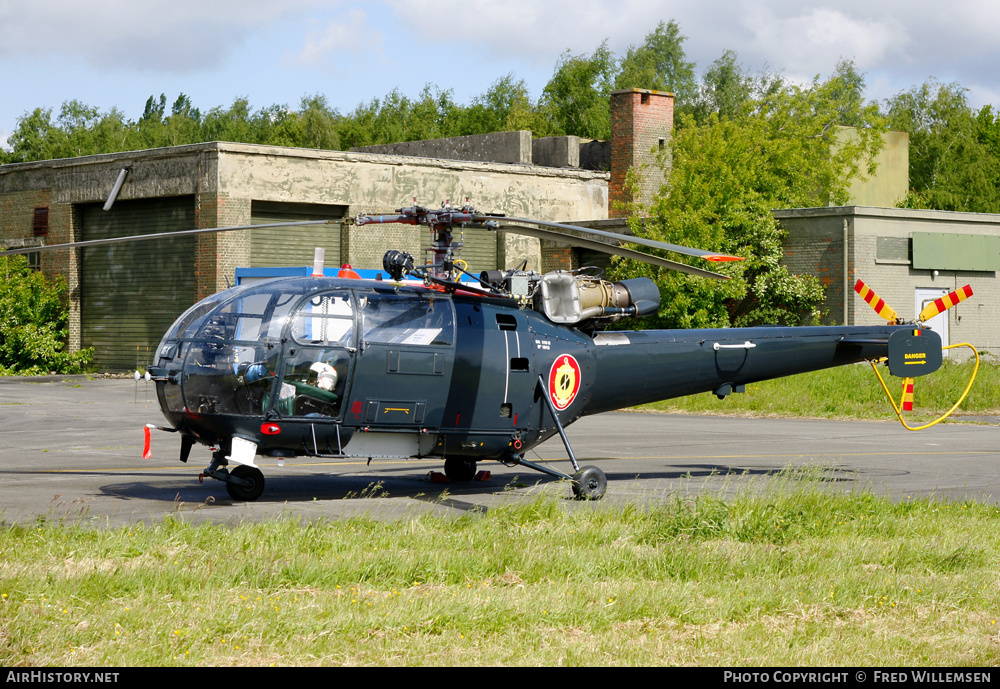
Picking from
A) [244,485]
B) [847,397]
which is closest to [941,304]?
[244,485]

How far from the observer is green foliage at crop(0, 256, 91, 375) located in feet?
123

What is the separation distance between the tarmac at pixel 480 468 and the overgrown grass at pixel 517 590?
1.44 metres

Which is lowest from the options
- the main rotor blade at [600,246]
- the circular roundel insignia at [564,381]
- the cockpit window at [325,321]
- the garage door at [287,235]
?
the circular roundel insignia at [564,381]

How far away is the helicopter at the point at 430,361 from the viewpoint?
11.7 m

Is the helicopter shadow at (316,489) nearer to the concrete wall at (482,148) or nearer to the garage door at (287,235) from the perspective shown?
the garage door at (287,235)

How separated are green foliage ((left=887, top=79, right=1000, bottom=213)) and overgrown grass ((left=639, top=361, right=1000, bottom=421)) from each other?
129ft

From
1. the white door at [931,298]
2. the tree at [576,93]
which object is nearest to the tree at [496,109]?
the tree at [576,93]

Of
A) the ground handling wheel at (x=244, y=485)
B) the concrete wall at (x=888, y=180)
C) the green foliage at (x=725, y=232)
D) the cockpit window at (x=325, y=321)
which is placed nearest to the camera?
the cockpit window at (x=325, y=321)

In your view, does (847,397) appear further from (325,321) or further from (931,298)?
(325,321)

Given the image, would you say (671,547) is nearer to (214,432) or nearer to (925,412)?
(214,432)

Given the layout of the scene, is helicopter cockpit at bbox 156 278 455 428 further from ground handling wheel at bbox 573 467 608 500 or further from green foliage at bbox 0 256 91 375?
green foliage at bbox 0 256 91 375

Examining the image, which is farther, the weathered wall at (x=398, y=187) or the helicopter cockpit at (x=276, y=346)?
the weathered wall at (x=398, y=187)

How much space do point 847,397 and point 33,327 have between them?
26.6 m
